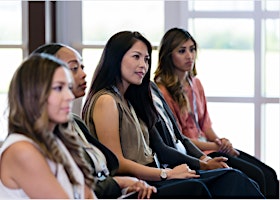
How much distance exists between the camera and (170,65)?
3160mm

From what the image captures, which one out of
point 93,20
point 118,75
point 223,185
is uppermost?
point 93,20

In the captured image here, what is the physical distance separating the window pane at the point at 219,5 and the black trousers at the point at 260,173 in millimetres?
1188

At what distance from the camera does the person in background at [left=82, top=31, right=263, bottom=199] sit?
233 centimetres

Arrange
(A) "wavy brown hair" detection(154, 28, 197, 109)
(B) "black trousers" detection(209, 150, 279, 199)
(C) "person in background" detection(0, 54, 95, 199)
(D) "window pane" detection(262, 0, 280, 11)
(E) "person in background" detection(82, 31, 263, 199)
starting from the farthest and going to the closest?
(D) "window pane" detection(262, 0, 280, 11), (A) "wavy brown hair" detection(154, 28, 197, 109), (B) "black trousers" detection(209, 150, 279, 199), (E) "person in background" detection(82, 31, 263, 199), (C) "person in background" detection(0, 54, 95, 199)

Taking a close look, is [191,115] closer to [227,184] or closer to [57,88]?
[227,184]

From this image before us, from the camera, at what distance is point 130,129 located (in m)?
2.43

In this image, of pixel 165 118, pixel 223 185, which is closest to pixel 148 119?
pixel 165 118

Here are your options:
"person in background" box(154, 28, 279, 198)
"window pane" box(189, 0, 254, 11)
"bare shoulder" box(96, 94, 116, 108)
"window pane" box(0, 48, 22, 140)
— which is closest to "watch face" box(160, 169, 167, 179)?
"bare shoulder" box(96, 94, 116, 108)

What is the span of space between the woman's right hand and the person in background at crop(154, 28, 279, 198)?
0.63 meters

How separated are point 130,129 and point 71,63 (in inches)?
15.2

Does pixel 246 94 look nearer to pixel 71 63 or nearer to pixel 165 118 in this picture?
pixel 165 118

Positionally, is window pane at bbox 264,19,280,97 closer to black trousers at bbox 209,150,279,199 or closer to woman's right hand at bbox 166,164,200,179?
black trousers at bbox 209,150,279,199

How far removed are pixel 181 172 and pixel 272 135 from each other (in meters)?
1.73

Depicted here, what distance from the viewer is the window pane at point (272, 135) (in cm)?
398
